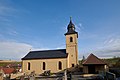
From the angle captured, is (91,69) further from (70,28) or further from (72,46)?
(70,28)

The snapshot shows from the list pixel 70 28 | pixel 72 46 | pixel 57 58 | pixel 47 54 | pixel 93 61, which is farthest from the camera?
pixel 47 54

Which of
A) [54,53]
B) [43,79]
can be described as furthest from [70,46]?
[43,79]

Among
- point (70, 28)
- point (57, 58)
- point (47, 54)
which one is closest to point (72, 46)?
point (57, 58)

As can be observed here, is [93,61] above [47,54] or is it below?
below

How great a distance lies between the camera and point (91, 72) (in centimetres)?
2959

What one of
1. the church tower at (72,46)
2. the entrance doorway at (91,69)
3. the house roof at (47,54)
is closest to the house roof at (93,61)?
the entrance doorway at (91,69)

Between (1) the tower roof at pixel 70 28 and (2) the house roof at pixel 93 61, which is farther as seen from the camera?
(1) the tower roof at pixel 70 28

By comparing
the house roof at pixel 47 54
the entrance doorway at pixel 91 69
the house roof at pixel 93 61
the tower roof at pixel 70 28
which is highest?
the tower roof at pixel 70 28

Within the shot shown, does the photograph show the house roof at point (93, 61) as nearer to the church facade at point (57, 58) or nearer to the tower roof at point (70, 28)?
the church facade at point (57, 58)

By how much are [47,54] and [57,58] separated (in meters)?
3.53

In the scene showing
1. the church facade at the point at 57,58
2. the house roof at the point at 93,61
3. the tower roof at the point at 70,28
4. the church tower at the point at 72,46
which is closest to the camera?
the house roof at the point at 93,61

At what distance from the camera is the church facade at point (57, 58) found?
34625 millimetres

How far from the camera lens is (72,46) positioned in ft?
117

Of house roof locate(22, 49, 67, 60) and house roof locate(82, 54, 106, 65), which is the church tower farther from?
house roof locate(82, 54, 106, 65)
